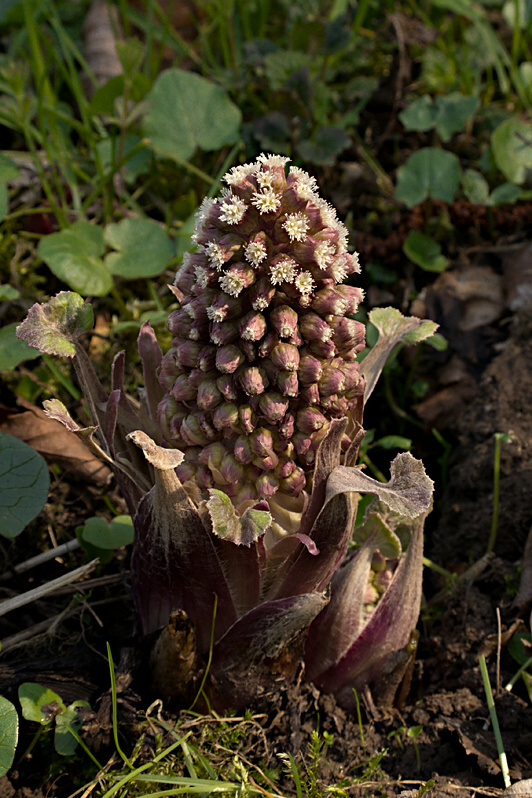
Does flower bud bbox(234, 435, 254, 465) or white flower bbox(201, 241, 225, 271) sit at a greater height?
white flower bbox(201, 241, 225, 271)

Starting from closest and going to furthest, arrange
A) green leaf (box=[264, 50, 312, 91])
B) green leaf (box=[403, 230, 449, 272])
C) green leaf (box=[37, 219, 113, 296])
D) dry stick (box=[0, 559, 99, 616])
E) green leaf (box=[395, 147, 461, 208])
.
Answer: dry stick (box=[0, 559, 99, 616]) < green leaf (box=[37, 219, 113, 296]) < green leaf (box=[403, 230, 449, 272]) < green leaf (box=[395, 147, 461, 208]) < green leaf (box=[264, 50, 312, 91])

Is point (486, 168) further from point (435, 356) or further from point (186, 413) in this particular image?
point (186, 413)

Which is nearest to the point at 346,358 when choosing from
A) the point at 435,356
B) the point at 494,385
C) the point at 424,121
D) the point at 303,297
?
Answer: the point at 303,297

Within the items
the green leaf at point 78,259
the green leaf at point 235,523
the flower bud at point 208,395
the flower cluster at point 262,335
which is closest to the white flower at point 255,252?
the flower cluster at point 262,335

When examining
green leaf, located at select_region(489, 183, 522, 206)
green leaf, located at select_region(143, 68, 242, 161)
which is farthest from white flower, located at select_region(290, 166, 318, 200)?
green leaf, located at select_region(489, 183, 522, 206)

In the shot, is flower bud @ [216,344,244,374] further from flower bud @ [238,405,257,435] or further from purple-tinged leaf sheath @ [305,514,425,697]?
purple-tinged leaf sheath @ [305,514,425,697]

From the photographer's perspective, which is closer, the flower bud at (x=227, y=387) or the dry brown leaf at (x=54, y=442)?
the flower bud at (x=227, y=387)

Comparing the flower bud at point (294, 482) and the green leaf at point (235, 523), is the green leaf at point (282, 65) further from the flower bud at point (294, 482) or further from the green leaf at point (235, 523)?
the green leaf at point (235, 523)
